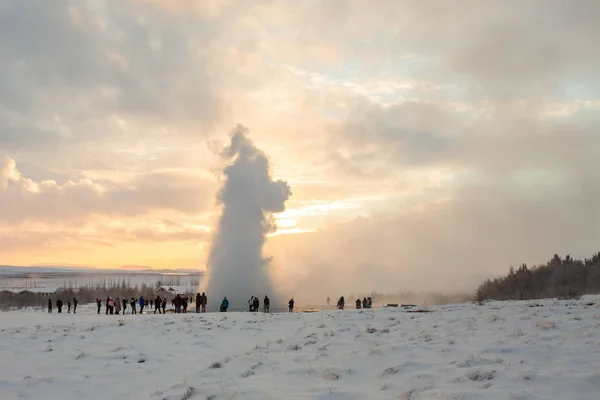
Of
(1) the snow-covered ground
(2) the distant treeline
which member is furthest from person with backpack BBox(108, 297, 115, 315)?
(2) the distant treeline

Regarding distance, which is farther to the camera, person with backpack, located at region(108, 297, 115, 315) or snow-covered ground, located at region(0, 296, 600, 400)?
person with backpack, located at region(108, 297, 115, 315)

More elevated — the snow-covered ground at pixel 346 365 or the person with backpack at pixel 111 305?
the snow-covered ground at pixel 346 365

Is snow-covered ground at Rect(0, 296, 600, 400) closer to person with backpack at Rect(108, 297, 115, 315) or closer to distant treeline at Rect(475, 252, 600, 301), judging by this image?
person with backpack at Rect(108, 297, 115, 315)

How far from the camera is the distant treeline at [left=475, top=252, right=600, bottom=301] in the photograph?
47.0 m

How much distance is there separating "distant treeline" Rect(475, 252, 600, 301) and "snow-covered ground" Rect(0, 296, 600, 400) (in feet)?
119

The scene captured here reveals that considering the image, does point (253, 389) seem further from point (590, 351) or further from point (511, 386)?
point (590, 351)

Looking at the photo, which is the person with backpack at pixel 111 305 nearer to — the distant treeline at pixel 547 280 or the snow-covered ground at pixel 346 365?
the snow-covered ground at pixel 346 365

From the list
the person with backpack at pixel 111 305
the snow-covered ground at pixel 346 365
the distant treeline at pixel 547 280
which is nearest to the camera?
the snow-covered ground at pixel 346 365

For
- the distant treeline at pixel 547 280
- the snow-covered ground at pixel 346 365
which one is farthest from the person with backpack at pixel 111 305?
the distant treeline at pixel 547 280

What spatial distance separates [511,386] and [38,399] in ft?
29.8

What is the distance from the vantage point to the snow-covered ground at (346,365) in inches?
281

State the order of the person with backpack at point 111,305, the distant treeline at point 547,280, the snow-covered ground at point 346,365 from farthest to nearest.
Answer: the distant treeline at point 547,280
the person with backpack at point 111,305
the snow-covered ground at point 346,365

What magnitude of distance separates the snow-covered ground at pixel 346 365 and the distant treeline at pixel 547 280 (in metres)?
36.3

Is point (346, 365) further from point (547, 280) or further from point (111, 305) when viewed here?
point (547, 280)
